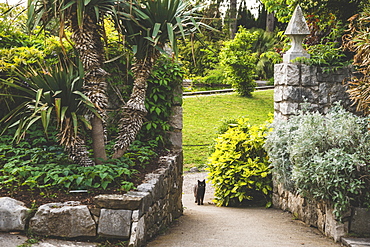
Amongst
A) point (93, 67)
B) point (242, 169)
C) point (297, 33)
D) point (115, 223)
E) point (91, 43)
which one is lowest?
point (242, 169)

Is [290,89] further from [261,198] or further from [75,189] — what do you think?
[75,189]

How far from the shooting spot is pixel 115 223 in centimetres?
381

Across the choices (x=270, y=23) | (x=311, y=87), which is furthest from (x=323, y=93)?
(x=270, y=23)

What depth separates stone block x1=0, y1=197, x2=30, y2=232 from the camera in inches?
148

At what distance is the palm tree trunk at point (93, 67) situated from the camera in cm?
466

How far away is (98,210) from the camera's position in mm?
3834

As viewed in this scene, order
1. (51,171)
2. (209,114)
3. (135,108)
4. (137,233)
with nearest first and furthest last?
1. (137,233)
2. (51,171)
3. (135,108)
4. (209,114)

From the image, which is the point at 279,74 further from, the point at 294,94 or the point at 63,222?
the point at 63,222

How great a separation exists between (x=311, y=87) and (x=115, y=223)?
149 inches

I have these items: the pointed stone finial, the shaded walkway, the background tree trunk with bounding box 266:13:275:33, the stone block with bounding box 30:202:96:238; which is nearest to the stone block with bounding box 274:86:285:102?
the pointed stone finial

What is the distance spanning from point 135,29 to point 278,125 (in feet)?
8.20

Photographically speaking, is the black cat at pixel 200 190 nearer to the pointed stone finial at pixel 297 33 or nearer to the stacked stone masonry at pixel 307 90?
the stacked stone masonry at pixel 307 90

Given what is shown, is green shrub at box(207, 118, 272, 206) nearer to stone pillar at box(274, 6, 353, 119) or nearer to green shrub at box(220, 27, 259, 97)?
stone pillar at box(274, 6, 353, 119)

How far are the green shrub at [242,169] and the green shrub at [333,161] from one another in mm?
1630
